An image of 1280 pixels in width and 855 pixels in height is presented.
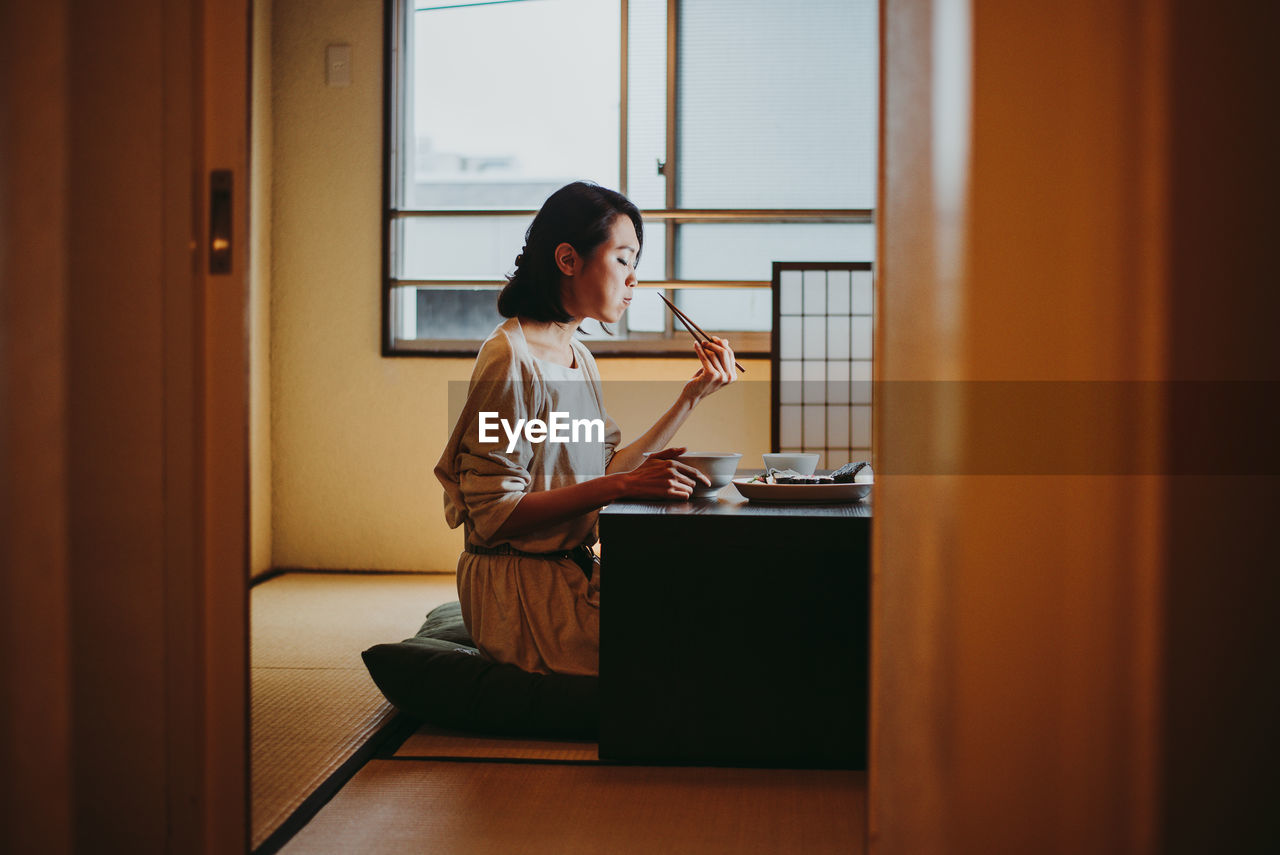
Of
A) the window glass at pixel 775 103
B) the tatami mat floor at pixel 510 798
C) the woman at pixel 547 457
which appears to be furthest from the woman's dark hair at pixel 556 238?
the window glass at pixel 775 103

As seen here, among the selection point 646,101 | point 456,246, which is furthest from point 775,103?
point 456,246

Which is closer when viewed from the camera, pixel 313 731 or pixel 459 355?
pixel 313 731

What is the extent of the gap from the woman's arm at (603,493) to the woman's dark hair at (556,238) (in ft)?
1.46

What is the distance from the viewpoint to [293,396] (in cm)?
390

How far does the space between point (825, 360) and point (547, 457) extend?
157 centimetres

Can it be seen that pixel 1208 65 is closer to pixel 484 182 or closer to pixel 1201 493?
pixel 1201 493

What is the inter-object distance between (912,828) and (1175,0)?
99cm

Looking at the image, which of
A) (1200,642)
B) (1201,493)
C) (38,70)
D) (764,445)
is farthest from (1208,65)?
(764,445)

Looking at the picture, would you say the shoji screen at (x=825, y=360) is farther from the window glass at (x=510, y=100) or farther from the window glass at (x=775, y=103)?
the window glass at (x=510, y=100)

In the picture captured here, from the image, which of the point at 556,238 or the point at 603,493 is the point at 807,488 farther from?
the point at 556,238

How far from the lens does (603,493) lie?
1871 mm

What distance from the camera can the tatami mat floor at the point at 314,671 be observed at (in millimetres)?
1695

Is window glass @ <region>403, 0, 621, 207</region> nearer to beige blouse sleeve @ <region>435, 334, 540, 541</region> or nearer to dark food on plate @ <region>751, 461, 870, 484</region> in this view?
beige blouse sleeve @ <region>435, 334, 540, 541</region>

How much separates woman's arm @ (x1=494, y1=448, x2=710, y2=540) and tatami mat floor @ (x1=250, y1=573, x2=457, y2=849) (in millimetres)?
549
